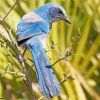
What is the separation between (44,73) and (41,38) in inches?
14.1

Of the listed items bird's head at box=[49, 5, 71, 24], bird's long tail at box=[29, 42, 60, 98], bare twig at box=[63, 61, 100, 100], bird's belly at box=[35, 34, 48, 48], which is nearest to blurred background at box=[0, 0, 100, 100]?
bare twig at box=[63, 61, 100, 100]

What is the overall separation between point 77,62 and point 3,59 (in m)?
0.66

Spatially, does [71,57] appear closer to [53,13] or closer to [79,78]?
[79,78]

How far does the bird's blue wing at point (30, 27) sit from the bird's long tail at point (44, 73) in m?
0.06

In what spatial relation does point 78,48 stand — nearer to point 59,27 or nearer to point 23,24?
point 59,27

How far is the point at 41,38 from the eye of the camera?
2031 millimetres

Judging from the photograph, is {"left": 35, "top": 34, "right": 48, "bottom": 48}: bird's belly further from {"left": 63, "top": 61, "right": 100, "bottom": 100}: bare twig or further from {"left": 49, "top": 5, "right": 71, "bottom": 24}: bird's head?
{"left": 63, "top": 61, "right": 100, "bottom": 100}: bare twig

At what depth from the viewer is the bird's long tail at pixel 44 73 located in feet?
5.27

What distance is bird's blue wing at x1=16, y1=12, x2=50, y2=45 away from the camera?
1942 millimetres

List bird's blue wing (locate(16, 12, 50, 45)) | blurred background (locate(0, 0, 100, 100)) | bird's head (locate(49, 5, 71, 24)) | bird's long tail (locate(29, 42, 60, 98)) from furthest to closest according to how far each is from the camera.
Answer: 1. blurred background (locate(0, 0, 100, 100))
2. bird's head (locate(49, 5, 71, 24))
3. bird's blue wing (locate(16, 12, 50, 45))
4. bird's long tail (locate(29, 42, 60, 98))

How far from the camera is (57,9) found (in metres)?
2.24

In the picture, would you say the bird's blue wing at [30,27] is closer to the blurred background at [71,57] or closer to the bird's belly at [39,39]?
the bird's belly at [39,39]

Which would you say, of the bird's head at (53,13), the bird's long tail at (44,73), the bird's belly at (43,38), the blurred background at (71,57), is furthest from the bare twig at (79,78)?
the bird's long tail at (44,73)

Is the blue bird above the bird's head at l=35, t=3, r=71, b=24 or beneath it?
beneath
